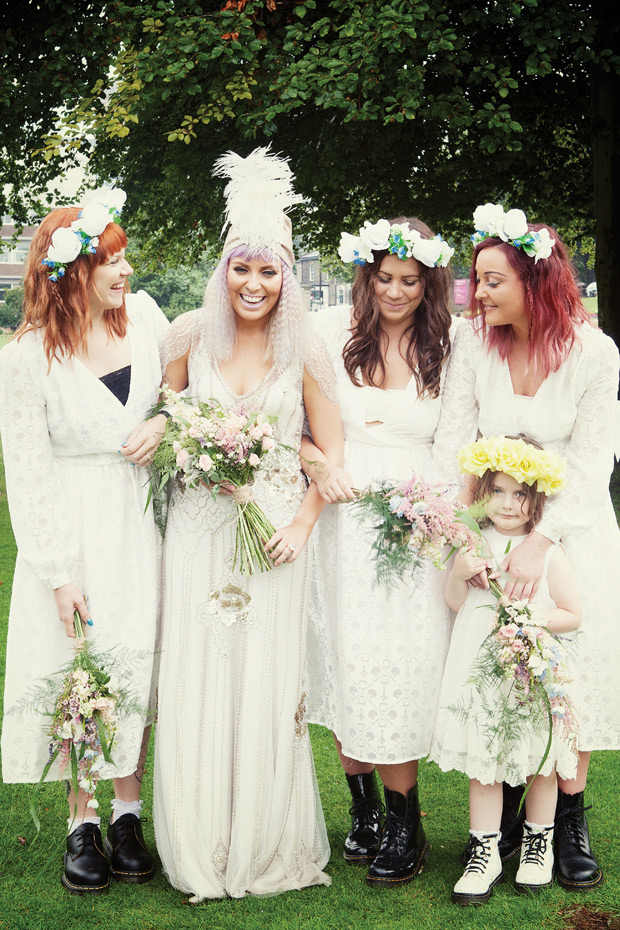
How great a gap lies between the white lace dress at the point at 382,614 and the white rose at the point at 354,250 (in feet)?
1.64

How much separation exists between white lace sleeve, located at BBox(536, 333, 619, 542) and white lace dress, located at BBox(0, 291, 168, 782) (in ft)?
5.13

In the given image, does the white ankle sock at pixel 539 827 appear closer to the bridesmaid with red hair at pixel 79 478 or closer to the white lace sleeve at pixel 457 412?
the white lace sleeve at pixel 457 412

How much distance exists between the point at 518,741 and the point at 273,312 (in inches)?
72.6

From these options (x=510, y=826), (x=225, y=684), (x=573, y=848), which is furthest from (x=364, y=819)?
(x=225, y=684)

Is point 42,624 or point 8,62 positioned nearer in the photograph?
point 42,624

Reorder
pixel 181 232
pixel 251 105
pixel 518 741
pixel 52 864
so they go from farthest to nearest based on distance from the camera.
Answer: pixel 181 232 < pixel 251 105 < pixel 52 864 < pixel 518 741

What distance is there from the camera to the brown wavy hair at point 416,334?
4051mm

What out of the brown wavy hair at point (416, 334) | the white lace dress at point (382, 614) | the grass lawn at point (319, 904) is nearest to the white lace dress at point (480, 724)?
the white lace dress at point (382, 614)

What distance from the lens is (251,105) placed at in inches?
392

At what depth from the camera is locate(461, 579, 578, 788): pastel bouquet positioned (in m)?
3.51

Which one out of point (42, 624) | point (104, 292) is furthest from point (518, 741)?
point (104, 292)

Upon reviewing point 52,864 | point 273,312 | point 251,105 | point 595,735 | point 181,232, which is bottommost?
point 52,864

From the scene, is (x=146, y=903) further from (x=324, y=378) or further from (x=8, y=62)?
(x=8, y=62)

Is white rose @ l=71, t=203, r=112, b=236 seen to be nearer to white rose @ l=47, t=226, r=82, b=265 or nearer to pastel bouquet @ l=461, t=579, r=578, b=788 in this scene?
white rose @ l=47, t=226, r=82, b=265
